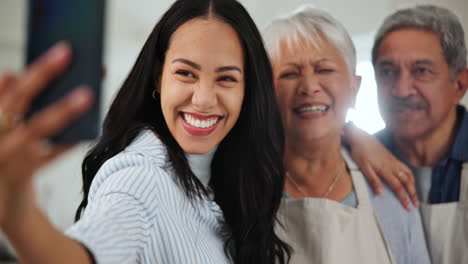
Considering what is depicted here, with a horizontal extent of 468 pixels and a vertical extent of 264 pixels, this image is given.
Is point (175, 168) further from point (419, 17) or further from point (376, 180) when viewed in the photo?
point (419, 17)

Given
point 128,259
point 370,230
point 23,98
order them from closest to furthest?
point 23,98, point 128,259, point 370,230

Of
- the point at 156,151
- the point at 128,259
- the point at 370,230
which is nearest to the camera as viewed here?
the point at 128,259

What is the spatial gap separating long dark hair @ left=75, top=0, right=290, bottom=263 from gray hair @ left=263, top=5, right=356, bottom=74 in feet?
0.63

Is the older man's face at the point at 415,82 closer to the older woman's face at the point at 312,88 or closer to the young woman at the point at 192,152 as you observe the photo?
the older woman's face at the point at 312,88

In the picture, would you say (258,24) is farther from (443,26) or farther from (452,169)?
(452,169)

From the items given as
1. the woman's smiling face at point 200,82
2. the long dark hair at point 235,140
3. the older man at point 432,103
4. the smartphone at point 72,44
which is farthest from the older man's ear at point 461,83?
the smartphone at point 72,44

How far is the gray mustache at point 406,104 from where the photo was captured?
0.98 metres

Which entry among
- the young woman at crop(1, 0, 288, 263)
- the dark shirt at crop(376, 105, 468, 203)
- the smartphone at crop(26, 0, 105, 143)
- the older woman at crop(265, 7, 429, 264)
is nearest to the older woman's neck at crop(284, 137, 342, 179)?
the older woman at crop(265, 7, 429, 264)

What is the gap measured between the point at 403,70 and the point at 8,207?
0.85 meters

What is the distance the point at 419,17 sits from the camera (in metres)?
0.99

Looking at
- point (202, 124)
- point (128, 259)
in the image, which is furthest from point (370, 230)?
point (128, 259)

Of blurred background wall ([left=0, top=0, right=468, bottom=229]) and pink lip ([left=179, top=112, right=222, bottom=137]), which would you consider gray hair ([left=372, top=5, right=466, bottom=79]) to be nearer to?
blurred background wall ([left=0, top=0, right=468, bottom=229])

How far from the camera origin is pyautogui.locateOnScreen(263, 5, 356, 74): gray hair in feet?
3.26

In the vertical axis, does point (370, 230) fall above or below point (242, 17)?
below
